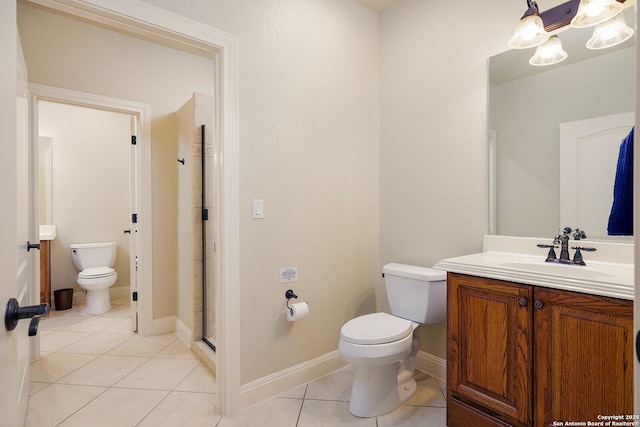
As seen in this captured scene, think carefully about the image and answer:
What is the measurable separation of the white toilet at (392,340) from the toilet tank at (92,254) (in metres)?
3.41

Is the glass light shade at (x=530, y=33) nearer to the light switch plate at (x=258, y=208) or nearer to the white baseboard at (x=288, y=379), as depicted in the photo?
the light switch plate at (x=258, y=208)

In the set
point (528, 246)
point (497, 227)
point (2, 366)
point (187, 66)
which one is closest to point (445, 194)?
point (497, 227)

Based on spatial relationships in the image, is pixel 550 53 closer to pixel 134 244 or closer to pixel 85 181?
pixel 134 244

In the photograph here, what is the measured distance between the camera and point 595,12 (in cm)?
146

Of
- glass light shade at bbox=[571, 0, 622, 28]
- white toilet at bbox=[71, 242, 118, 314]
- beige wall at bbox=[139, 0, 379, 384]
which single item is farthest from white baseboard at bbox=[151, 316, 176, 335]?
glass light shade at bbox=[571, 0, 622, 28]

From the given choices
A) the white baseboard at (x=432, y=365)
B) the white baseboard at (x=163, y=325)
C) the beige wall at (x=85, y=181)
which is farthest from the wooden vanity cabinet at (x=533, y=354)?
the beige wall at (x=85, y=181)

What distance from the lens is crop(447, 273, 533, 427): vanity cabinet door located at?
Answer: 1.34m

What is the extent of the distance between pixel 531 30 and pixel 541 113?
1.46ft

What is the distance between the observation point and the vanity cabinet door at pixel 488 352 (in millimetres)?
1339

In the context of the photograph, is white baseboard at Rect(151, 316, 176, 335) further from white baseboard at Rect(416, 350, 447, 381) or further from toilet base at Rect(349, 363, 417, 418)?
white baseboard at Rect(416, 350, 447, 381)

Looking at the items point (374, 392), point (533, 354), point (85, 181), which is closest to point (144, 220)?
point (85, 181)

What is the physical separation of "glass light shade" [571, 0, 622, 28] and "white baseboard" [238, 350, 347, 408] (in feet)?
7.77

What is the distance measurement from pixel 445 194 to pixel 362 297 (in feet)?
3.29

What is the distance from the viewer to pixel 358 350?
65.9 inches
